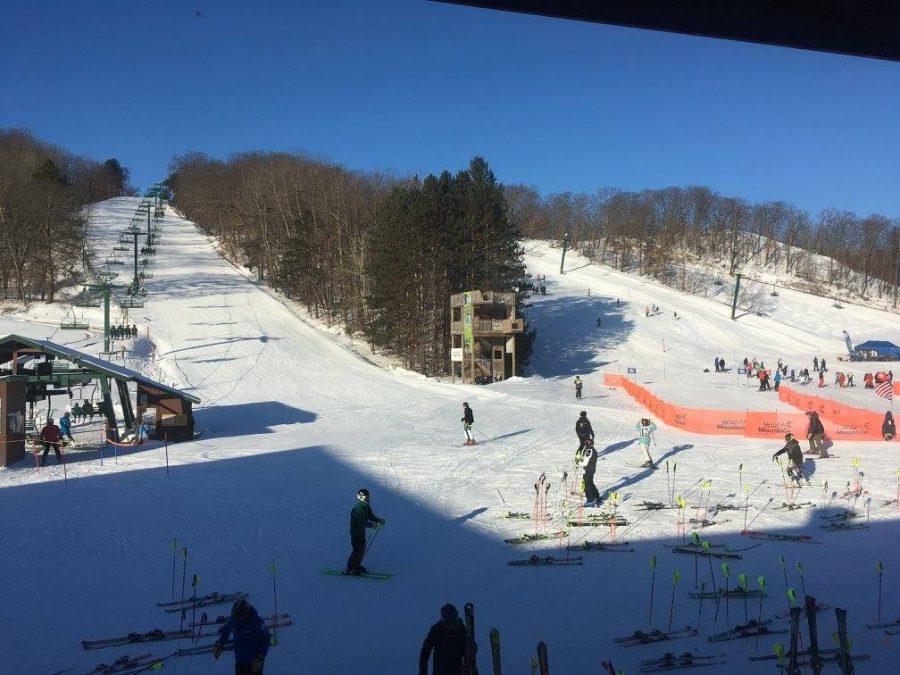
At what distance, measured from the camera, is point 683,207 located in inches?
4488

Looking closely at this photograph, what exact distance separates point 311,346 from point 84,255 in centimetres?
2118

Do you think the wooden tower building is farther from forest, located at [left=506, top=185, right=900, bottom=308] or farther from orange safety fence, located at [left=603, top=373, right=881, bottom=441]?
forest, located at [left=506, top=185, right=900, bottom=308]

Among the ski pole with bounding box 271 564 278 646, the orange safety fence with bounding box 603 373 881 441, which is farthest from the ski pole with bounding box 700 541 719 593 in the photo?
the orange safety fence with bounding box 603 373 881 441

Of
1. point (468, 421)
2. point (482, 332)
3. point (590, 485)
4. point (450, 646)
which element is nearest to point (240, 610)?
point (450, 646)

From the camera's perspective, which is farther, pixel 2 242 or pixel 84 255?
pixel 84 255

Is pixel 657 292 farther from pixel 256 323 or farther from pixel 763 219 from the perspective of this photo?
pixel 763 219

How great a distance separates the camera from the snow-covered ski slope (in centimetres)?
802

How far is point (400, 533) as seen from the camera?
39.8 ft

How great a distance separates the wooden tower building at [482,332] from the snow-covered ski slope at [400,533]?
23.0 ft

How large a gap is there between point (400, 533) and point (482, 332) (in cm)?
2581

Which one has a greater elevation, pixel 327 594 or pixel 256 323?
pixel 256 323

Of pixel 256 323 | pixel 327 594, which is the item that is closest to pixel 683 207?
pixel 256 323

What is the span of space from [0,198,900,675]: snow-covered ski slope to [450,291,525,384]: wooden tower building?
7.01 m

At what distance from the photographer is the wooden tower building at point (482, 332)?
3731 cm
